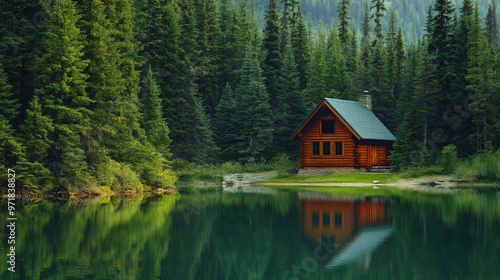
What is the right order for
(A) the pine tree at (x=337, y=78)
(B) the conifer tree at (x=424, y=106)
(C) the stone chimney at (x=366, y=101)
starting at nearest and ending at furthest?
(B) the conifer tree at (x=424, y=106)
(C) the stone chimney at (x=366, y=101)
(A) the pine tree at (x=337, y=78)

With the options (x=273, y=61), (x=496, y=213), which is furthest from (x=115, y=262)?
(x=273, y=61)

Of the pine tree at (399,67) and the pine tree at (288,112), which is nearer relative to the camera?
the pine tree at (288,112)

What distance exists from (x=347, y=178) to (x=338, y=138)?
5.65 m

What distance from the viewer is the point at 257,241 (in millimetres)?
19547

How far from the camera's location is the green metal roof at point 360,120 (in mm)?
57250

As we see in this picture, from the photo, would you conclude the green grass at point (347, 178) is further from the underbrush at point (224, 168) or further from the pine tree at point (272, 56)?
the pine tree at point (272, 56)

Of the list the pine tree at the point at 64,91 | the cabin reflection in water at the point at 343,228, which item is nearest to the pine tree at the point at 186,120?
the pine tree at the point at 64,91

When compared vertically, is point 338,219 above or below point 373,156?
below

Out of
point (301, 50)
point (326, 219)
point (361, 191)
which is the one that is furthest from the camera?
point (301, 50)

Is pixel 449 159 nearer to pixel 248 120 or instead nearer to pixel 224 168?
pixel 224 168

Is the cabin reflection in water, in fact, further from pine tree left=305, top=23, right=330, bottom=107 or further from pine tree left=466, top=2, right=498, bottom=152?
pine tree left=305, top=23, right=330, bottom=107

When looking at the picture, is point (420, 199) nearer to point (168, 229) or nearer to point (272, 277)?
point (168, 229)

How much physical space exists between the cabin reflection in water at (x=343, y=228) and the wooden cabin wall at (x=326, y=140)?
23621 millimetres

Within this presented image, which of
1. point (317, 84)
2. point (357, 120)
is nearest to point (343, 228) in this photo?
point (357, 120)
